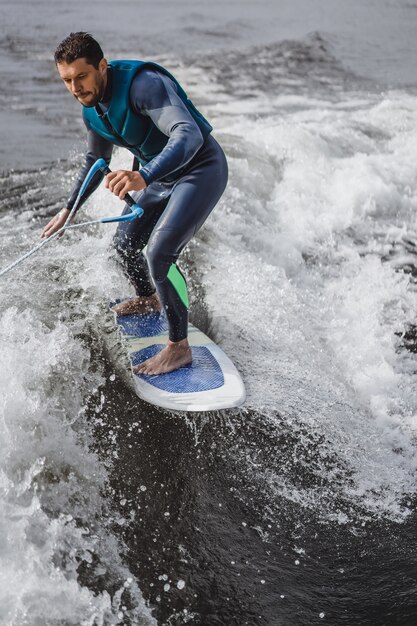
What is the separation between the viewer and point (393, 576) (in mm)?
3469

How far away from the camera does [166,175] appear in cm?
377

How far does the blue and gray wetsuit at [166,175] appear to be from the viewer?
3744mm

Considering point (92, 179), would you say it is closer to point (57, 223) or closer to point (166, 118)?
point (57, 223)

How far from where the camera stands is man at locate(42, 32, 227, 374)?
12.0 ft

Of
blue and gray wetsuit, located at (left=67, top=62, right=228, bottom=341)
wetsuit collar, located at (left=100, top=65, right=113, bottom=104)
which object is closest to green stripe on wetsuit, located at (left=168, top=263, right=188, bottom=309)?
blue and gray wetsuit, located at (left=67, top=62, right=228, bottom=341)

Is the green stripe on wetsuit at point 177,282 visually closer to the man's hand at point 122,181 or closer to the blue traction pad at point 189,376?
the blue traction pad at point 189,376

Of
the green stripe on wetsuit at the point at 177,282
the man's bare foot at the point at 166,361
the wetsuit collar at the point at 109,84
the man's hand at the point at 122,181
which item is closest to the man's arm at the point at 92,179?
the wetsuit collar at the point at 109,84

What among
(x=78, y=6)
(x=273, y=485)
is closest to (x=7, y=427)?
(x=273, y=485)

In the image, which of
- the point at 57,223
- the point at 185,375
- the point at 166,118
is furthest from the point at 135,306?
the point at 166,118

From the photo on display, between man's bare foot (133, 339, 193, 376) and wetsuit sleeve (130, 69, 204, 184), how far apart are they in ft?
4.30

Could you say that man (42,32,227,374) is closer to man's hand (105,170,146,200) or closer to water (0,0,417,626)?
man's hand (105,170,146,200)

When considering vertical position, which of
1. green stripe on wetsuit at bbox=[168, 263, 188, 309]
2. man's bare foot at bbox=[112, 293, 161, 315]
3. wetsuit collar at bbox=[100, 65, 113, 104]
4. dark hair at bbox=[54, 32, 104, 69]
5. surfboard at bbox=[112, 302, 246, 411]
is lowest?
surfboard at bbox=[112, 302, 246, 411]

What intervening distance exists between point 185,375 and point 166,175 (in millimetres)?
1373

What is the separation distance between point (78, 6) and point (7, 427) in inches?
795
